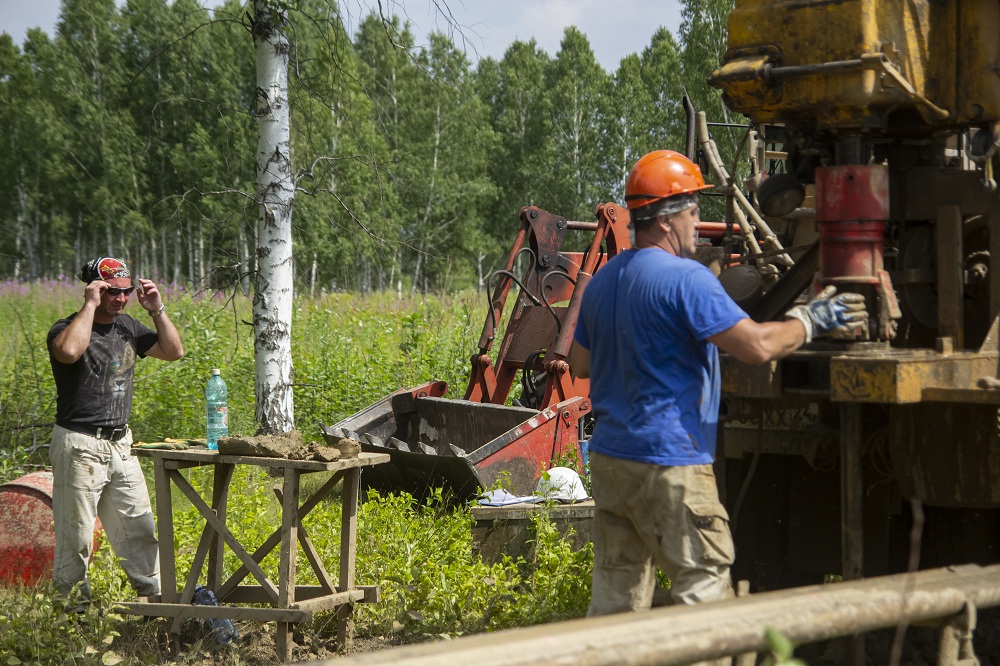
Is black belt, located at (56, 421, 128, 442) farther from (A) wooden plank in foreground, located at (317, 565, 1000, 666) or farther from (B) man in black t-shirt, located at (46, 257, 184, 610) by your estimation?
(A) wooden plank in foreground, located at (317, 565, 1000, 666)

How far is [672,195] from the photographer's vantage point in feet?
11.8

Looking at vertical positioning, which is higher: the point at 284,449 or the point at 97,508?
the point at 284,449

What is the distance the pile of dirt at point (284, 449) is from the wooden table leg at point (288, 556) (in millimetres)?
103

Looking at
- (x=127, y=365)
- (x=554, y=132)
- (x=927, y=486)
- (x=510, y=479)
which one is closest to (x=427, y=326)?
(x=510, y=479)

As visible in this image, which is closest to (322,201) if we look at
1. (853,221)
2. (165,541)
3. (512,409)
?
(512,409)

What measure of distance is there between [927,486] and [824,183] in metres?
1.24

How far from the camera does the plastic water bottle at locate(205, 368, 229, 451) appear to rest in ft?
18.4

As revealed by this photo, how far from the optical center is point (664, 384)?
352 cm

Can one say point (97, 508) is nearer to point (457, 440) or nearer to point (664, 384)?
point (457, 440)

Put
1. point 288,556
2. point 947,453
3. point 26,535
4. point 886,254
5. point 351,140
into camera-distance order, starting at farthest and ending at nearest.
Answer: point 351,140 → point 26,535 → point 288,556 → point 886,254 → point 947,453

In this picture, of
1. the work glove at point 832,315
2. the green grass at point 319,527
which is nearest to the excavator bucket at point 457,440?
the green grass at point 319,527

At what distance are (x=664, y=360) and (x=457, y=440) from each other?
4.52 meters

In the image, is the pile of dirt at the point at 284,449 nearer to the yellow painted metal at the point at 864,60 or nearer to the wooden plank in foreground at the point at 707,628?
the yellow painted metal at the point at 864,60

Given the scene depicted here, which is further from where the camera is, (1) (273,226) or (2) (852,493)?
(1) (273,226)
